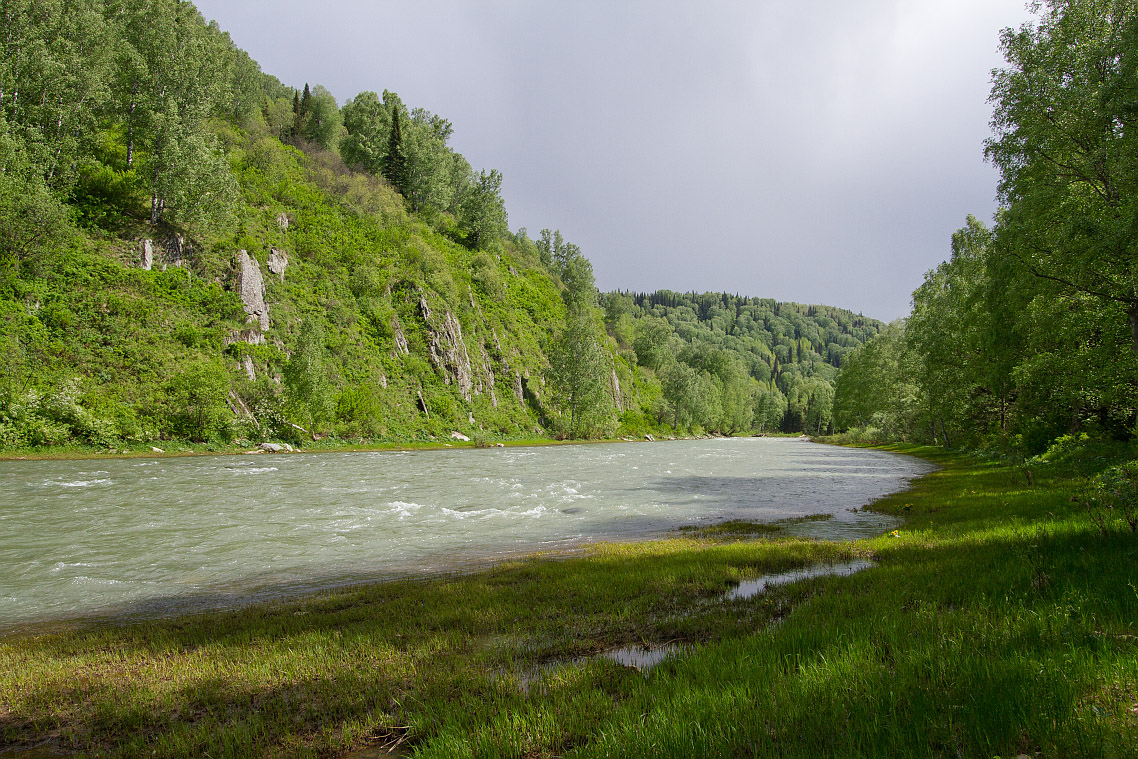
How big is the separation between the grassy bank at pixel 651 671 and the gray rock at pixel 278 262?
182 feet

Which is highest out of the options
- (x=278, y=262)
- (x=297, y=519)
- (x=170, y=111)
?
(x=170, y=111)

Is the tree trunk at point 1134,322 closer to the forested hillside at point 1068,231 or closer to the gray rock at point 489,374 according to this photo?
the forested hillside at point 1068,231

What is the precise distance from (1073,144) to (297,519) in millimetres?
34463

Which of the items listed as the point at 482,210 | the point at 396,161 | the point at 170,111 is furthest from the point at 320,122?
the point at 170,111

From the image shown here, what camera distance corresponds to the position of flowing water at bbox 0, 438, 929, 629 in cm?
1095

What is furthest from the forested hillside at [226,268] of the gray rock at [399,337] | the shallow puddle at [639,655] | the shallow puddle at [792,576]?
the shallow puddle at [792,576]

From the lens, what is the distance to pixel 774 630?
563 centimetres

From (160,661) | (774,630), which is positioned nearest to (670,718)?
(774,630)

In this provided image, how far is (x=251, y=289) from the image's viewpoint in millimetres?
49594

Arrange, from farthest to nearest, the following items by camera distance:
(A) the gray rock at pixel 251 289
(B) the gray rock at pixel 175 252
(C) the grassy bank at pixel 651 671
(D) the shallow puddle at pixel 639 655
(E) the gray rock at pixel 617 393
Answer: (E) the gray rock at pixel 617 393 → (A) the gray rock at pixel 251 289 → (B) the gray rock at pixel 175 252 → (D) the shallow puddle at pixel 639 655 → (C) the grassy bank at pixel 651 671

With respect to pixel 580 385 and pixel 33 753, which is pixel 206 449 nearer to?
pixel 33 753

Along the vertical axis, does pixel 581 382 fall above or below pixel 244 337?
A: below

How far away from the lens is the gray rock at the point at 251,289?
4862 cm

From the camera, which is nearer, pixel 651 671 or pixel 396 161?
pixel 651 671
